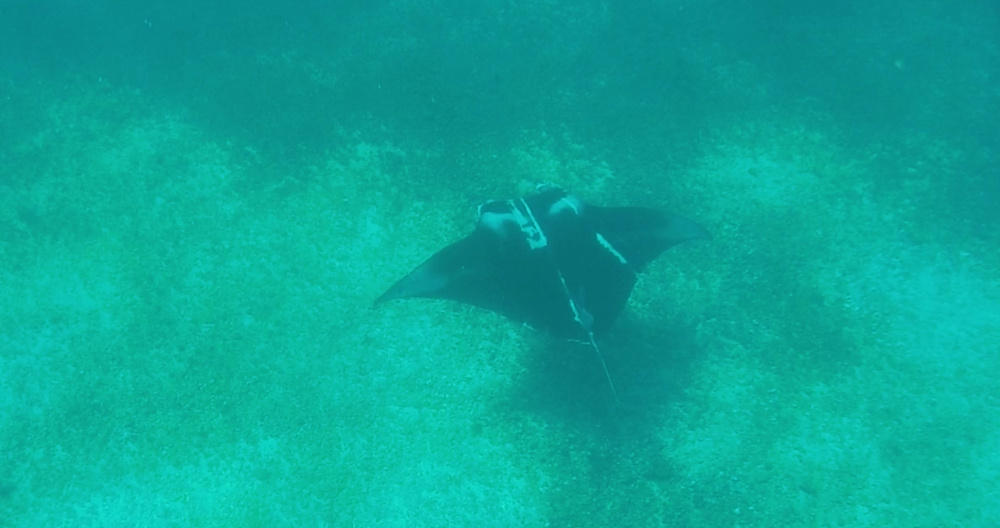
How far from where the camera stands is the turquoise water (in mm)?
6348

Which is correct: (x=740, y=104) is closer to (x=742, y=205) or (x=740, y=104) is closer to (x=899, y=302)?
(x=742, y=205)

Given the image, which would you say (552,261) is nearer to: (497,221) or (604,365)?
(497,221)

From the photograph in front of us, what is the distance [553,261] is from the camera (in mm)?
6801

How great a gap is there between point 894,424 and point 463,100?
634cm

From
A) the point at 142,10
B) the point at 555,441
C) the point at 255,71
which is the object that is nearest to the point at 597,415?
the point at 555,441

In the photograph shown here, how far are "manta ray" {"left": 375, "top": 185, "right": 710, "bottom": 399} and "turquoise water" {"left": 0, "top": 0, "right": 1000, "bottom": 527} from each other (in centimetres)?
32

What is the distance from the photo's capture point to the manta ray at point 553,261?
668 cm

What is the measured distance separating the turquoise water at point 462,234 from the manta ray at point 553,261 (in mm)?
324

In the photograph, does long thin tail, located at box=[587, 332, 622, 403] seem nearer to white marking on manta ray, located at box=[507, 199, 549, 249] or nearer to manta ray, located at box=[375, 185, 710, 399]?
manta ray, located at box=[375, 185, 710, 399]

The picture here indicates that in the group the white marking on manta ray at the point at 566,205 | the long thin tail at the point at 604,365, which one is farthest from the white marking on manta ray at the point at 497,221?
the long thin tail at the point at 604,365

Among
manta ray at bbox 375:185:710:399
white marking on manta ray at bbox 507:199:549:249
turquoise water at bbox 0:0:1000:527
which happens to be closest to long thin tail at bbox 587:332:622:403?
manta ray at bbox 375:185:710:399

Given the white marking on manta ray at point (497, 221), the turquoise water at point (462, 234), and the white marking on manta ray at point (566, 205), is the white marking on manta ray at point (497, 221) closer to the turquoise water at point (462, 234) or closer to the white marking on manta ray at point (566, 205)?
the white marking on manta ray at point (566, 205)

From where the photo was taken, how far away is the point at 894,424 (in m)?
6.52

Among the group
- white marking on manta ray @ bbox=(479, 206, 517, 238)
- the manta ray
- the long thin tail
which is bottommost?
the long thin tail
